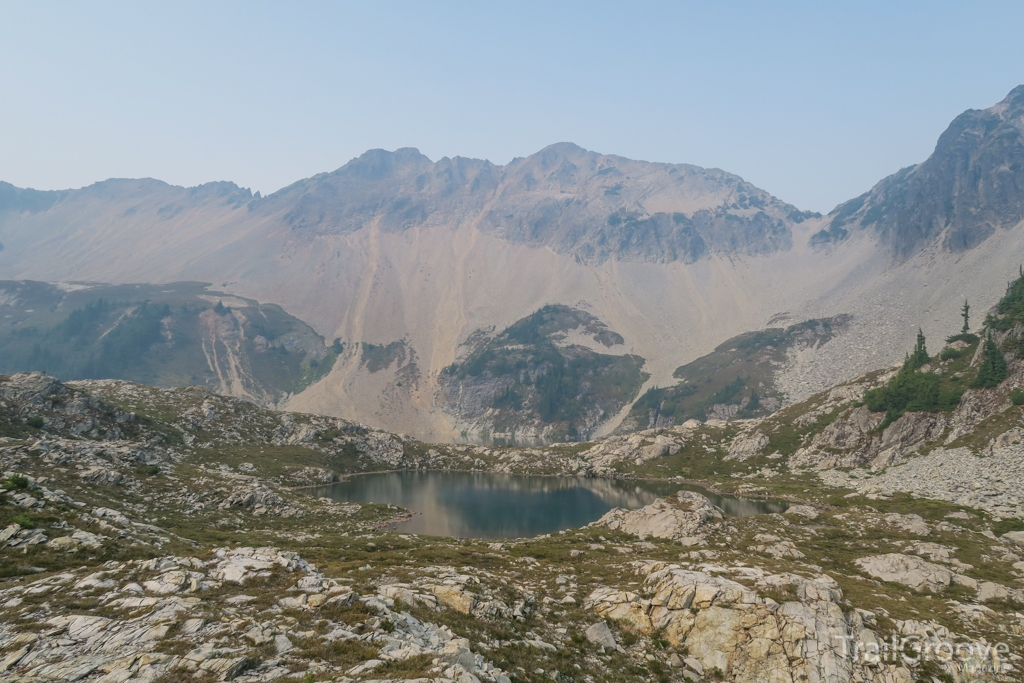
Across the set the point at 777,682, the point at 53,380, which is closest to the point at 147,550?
the point at 777,682

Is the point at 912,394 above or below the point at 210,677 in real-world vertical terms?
below

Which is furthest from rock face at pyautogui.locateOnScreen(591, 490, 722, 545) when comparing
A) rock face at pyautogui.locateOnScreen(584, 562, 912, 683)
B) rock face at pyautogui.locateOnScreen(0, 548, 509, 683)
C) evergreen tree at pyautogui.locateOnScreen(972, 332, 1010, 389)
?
evergreen tree at pyautogui.locateOnScreen(972, 332, 1010, 389)

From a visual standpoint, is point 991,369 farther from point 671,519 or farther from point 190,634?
point 190,634

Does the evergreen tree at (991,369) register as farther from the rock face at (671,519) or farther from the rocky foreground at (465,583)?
the rock face at (671,519)

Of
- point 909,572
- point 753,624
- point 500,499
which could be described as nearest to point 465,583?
point 753,624

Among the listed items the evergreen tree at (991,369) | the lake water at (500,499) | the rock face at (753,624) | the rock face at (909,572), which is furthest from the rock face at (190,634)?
the evergreen tree at (991,369)

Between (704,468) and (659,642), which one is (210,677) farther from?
(704,468)

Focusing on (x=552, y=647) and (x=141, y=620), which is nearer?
(x=141, y=620)
